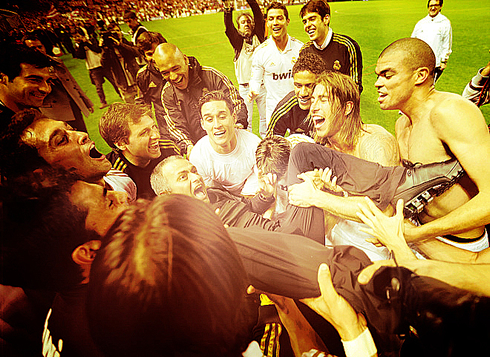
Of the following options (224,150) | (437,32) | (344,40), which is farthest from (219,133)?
(437,32)

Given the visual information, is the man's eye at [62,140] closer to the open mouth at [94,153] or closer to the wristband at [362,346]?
the open mouth at [94,153]

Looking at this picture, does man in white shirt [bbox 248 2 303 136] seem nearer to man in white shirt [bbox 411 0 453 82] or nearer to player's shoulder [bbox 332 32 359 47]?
player's shoulder [bbox 332 32 359 47]

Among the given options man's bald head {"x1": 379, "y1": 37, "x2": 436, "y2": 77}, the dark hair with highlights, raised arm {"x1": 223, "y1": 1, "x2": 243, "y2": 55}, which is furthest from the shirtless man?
the dark hair with highlights

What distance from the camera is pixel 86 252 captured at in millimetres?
1093

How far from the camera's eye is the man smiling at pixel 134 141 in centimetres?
125

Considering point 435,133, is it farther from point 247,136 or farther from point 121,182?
point 121,182

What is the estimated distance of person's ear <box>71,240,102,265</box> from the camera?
108 cm

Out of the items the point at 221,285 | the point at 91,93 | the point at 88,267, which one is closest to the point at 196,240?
the point at 221,285

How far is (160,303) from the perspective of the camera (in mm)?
1052

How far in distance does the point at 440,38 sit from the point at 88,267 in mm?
1999

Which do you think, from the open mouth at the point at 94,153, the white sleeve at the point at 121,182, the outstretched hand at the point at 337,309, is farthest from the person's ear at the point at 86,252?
the outstretched hand at the point at 337,309

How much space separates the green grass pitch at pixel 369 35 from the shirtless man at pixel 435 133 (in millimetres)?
88

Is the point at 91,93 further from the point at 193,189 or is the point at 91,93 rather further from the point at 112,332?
the point at 112,332

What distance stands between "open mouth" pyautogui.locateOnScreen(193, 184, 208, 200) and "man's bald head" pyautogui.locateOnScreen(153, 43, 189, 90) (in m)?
0.54
